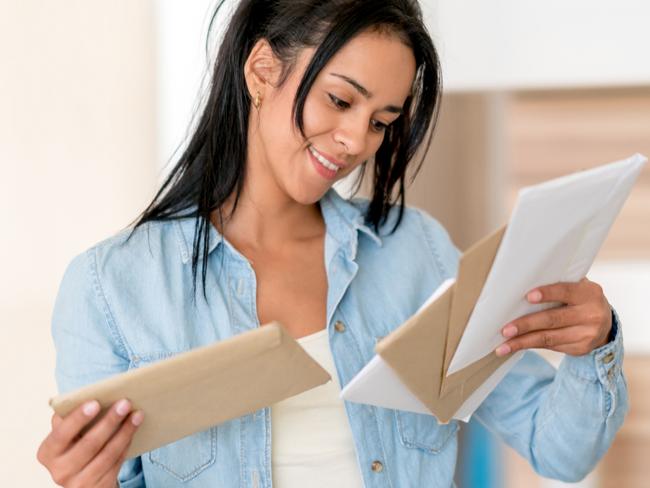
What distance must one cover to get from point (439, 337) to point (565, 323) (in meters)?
0.20

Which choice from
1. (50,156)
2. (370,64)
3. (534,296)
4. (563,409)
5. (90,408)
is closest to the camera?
(90,408)

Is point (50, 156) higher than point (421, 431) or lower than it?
higher

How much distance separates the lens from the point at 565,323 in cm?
117

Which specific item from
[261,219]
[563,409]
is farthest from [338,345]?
[563,409]

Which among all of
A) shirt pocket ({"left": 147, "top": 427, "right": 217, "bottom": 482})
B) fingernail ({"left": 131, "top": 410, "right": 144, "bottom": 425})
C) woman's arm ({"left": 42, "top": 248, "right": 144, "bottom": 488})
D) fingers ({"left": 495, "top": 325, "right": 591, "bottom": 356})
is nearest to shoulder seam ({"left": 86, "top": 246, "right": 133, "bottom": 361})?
woman's arm ({"left": 42, "top": 248, "right": 144, "bottom": 488})

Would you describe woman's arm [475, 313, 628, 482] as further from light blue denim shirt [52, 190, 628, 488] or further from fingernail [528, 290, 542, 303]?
fingernail [528, 290, 542, 303]

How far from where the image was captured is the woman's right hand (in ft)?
3.24

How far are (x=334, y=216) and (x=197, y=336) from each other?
29 centimetres

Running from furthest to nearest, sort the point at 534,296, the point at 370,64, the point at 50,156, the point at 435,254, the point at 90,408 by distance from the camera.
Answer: the point at 50,156 → the point at 435,254 → the point at 370,64 → the point at 534,296 → the point at 90,408

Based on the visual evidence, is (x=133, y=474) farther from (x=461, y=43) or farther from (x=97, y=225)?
(x=461, y=43)

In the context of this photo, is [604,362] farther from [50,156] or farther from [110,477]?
[50,156]

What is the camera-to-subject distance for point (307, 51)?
126cm

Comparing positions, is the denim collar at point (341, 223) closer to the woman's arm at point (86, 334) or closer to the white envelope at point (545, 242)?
the woman's arm at point (86, 334)

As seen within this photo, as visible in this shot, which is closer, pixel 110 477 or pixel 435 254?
pixel 110 477
